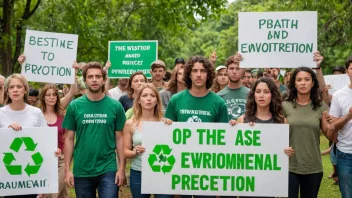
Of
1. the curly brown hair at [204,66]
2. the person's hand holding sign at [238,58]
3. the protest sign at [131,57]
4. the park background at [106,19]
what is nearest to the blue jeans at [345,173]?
the curly brown hair at [204,66]

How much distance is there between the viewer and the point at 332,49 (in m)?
35.1

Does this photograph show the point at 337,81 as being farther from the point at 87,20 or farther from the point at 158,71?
the point at 87,20

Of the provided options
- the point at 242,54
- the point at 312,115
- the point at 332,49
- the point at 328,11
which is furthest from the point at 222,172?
the point at 332,49

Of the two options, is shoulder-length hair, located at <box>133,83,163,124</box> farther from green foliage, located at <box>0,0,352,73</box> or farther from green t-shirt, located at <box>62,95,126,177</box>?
green foliage, located at <box>0,0,352,73</box>

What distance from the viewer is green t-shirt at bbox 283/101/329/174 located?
23.2 ft

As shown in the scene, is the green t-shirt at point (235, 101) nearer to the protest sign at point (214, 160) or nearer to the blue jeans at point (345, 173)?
the protest sign at point (214, 160)

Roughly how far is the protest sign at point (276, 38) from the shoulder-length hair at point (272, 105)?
147cm

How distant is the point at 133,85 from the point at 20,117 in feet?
7.72

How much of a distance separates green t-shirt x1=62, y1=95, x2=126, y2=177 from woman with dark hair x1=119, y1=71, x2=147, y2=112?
6.50 feet

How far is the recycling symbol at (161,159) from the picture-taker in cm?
712

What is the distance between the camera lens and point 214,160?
7.23 m

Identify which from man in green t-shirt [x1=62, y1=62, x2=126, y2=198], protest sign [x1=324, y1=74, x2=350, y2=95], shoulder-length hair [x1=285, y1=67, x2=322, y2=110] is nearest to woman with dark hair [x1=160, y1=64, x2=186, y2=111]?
man in green t-shirt [x1=62, y1=62, x2=126, y2=198]

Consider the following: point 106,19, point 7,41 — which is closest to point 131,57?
point 7,41

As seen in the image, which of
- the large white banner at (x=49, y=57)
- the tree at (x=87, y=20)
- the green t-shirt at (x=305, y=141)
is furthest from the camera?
the tree at (x=87, y=20)
